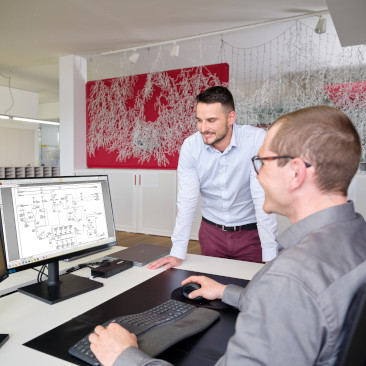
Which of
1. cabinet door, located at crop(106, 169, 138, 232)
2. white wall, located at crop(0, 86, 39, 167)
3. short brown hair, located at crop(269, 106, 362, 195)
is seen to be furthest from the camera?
white wall, located at crop(0, 86, 39, 167)

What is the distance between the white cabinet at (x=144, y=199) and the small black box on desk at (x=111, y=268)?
3.66m

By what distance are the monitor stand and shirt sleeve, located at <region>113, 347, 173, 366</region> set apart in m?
0.53

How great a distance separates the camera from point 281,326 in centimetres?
60

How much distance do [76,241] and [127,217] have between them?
14.5ft

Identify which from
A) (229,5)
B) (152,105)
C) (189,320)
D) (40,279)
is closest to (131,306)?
(189,320)

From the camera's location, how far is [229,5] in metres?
3.98

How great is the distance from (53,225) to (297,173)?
992mm

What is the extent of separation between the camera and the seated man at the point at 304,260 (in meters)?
0.59

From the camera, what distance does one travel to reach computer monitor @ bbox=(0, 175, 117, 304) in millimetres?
1211

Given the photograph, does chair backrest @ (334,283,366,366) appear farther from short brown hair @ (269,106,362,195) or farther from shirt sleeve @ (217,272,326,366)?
short brown hair @ (269,106,362,195)

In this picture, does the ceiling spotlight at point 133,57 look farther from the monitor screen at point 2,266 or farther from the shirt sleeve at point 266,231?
the monitor screen at point 2,266

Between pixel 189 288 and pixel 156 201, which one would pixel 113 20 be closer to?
pixel 156 201

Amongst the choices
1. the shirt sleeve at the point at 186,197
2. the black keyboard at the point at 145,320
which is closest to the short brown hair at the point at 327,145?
the black keyboard at the point at 145,320

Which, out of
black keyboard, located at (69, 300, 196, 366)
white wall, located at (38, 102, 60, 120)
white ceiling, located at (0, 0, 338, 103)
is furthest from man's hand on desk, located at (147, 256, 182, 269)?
white wall, located at (38, 102, 60, 120)
